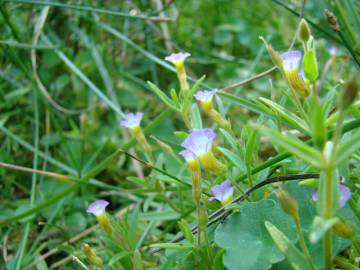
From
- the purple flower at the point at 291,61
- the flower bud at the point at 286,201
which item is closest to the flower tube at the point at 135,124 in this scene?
the purple flower at the point at 291,61

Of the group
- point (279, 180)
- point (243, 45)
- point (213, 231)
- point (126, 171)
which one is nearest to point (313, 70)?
point (279, 180)

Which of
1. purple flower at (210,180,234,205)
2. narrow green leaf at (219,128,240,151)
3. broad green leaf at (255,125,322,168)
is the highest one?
broad green leaf at (255,125,322,168)

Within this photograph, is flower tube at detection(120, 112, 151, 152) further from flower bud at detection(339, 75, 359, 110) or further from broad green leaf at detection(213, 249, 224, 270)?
flower bud at detection(339, 75, 359, 110)

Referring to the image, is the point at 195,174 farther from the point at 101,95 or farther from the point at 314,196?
the point at 101,95

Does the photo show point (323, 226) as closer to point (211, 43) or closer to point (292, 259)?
point (292, 259)

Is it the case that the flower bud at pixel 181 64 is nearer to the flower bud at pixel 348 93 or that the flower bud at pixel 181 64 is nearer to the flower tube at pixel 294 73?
the flower tube at pixel 294 73

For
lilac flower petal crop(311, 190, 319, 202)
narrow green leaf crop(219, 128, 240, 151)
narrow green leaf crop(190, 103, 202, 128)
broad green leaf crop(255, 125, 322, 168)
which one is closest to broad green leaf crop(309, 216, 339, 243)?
broad green leaf crop(255, 125, 322, 168)

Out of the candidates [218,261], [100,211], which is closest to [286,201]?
[218,261]
